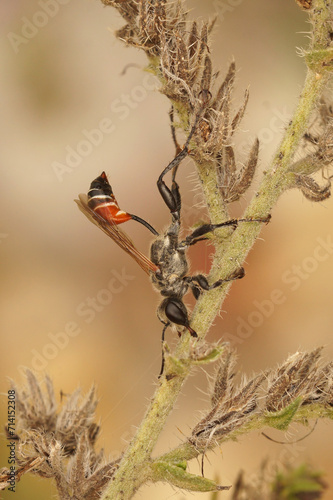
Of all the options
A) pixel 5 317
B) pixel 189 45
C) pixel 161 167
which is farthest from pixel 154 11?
pixel 5 317

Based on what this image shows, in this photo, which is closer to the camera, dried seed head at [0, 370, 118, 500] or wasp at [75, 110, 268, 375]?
dried seed head at [0, 370, 118, 500]

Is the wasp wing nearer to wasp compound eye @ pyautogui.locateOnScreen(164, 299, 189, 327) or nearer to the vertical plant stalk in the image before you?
wasp compound eye @ pyautogui.locateOnScreen(164, 299, 189, 327)

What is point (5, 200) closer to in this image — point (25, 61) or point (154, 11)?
point (25, 61)

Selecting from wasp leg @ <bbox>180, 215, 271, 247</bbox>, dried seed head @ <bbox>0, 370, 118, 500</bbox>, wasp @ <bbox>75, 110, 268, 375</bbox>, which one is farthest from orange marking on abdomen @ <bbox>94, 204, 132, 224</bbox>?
dried seed head @ <bbox>0, 370, 118, 500</bbox>

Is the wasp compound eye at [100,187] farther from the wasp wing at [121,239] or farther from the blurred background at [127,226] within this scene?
the blurred background at [127,226]

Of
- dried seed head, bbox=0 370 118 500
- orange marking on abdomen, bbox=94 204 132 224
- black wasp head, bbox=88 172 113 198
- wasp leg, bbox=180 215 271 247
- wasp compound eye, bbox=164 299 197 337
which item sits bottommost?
dried seed head, bbox=0 370 118 500

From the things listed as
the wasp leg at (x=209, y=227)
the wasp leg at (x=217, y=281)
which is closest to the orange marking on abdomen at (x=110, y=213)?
the wasp leg at (x=209, y=227)
